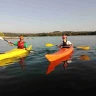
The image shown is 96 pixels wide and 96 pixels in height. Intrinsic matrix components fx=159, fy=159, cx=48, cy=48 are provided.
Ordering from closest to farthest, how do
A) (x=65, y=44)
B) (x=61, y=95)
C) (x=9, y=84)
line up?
(x=61, y=95)
(x=9, y=84)
(x=65, y=44)

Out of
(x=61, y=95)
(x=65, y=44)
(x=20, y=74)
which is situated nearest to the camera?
(x=61, y=95)

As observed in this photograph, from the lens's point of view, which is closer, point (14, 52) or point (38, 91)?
point (38, 91)

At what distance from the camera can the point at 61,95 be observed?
6.65 m

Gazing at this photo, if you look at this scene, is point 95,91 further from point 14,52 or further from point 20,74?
point 14,52

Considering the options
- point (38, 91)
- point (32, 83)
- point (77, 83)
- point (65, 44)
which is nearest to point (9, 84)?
point (32, 83)

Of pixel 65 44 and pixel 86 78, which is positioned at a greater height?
pixel 65 44

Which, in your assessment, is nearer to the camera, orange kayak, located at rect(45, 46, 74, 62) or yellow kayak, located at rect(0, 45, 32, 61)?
orange kayak, located at rect(45, 46, 74, 62)

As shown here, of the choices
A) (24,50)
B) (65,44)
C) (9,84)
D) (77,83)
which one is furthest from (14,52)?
(77,83)

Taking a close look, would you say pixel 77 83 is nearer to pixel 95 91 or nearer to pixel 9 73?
pixel 95 91

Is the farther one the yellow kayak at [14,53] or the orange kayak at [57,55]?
the yellow kayak at [14,53]

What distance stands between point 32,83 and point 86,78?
3015mm

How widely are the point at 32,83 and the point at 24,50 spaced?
1030cm

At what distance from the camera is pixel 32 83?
8094 mm

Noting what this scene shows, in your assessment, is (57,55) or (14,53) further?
(14,53)
